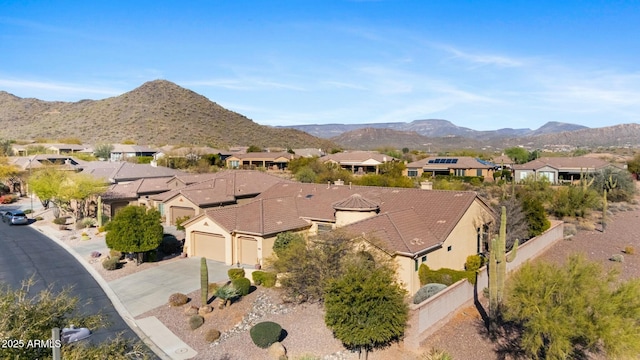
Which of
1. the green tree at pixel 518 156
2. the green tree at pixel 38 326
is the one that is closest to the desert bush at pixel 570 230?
the green tree at pixel 38 326

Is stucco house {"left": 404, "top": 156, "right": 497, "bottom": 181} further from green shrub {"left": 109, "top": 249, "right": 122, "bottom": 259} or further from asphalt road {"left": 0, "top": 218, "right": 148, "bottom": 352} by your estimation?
asphalt road {"left": 0, "top": 218, "right": 148, "bottom": 352}

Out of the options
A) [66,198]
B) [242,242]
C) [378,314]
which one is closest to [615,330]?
[378,314]

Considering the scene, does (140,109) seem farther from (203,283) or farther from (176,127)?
(203,283)

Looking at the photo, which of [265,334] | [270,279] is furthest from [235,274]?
[265,334]

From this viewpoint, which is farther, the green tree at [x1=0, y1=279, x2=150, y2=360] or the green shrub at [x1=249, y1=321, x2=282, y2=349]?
the green shrub at [x1=249, y1=321, x2=282, y2=349]

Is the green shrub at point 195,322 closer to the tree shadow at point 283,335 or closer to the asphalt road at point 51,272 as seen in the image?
the asphalt road at point 51,272

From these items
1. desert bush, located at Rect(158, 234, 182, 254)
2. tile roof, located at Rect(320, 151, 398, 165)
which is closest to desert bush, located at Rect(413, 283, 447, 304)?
desert bush, located at Rect(158, 234, 182, 254)

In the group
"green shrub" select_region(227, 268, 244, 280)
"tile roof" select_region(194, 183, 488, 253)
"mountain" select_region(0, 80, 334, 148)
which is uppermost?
"mountain" select_region(0, 80, 334, 148)
